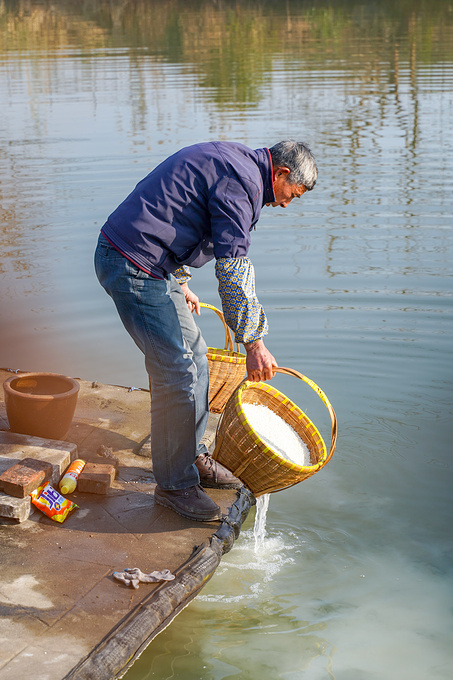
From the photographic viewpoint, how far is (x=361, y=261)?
8.53 m

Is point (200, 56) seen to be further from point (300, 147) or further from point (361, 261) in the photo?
point (300, 147)

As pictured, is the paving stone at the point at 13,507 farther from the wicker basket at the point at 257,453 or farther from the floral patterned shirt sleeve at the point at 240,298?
the floral patterned shirt sleeve at the point at 240,298

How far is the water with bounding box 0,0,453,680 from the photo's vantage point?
3805 millimetres

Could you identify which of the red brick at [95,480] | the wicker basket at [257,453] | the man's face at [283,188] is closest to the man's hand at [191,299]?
the wicker basket at [257,453]

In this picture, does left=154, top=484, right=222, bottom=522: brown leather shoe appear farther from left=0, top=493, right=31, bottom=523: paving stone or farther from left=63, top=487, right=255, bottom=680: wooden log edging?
left=0, top=493, right=31, bottom=523: paving stone

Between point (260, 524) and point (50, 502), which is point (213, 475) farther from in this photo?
point (50, 502)

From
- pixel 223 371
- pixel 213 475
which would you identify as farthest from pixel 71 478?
pixel 223 371

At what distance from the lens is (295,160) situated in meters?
3.60

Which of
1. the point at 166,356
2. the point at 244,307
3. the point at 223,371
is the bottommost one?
the point at 223,371

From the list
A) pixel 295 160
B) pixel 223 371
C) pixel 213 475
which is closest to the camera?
pixel 295 160

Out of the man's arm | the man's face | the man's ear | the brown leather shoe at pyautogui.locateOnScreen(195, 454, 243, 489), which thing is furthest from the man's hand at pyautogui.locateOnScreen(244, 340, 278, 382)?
the brown leather shoe at pyautogui.locateOnScreen(195, 454, 243, 489)

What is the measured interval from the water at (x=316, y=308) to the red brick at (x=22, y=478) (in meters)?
0.96

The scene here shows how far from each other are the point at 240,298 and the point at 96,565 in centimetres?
138

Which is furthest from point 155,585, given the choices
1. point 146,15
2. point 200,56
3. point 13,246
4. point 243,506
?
point 146,15
